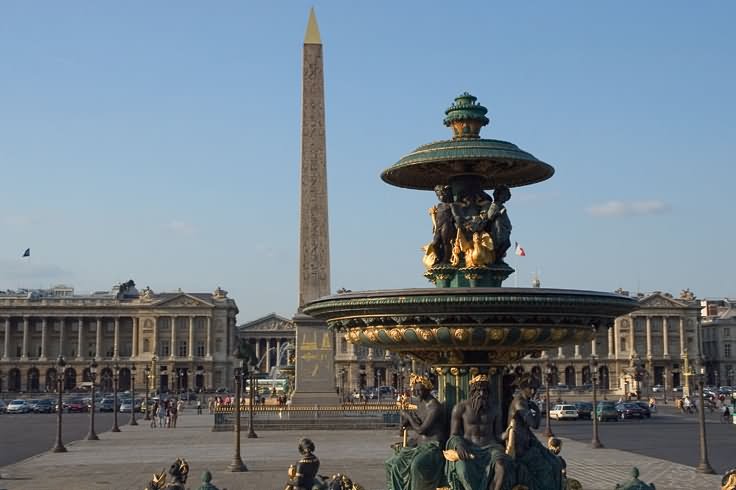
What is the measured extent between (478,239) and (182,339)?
14125cm

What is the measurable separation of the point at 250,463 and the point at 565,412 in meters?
33.5

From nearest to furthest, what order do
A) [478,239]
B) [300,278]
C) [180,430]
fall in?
[478,239] < [300,278] < [180,430]

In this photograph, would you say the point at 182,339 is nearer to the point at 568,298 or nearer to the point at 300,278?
the point at 300,278

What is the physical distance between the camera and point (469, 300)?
9.64 metres

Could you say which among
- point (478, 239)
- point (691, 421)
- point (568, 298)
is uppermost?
point (478, 239)

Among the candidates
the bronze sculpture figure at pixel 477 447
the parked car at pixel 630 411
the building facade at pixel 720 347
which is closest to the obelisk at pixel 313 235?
the parked car at pixel 630 411

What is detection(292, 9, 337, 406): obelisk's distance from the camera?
1646 inches

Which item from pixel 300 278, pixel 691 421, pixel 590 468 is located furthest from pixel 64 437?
pixel 691 421

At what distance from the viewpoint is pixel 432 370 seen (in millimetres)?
11578

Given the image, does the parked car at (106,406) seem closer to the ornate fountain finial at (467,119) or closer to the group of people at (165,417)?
the group of people at (165,417)

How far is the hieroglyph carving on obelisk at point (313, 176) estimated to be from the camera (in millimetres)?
41750

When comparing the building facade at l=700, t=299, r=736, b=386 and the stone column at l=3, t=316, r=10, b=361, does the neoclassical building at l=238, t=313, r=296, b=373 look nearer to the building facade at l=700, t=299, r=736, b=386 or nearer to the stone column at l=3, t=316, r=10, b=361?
the stone column at l=3, t=316, r=10, b=361

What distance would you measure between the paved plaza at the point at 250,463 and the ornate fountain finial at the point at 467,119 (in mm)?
10641

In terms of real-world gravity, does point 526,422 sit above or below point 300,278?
below
